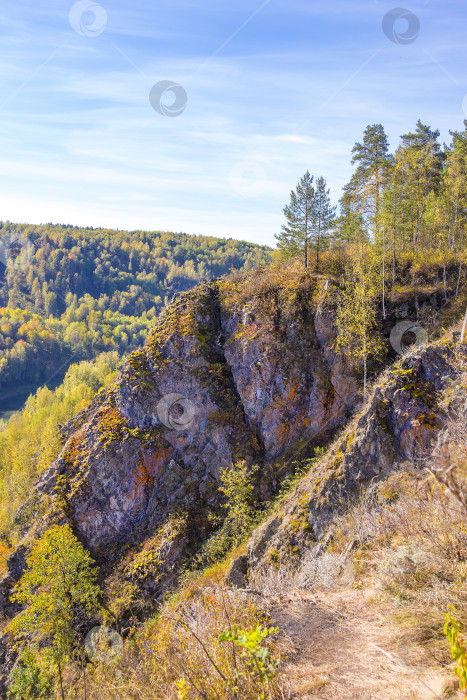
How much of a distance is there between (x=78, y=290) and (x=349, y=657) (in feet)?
629

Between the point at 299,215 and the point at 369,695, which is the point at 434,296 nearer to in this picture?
the point at 299,215

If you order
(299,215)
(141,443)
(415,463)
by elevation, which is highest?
(299,215)

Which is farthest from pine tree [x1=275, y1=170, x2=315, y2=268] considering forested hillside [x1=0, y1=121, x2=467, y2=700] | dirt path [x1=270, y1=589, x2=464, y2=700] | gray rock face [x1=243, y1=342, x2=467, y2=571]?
dirt path [x1=270, y1=589, x2=464, y2=700]

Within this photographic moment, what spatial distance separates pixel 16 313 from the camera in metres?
137

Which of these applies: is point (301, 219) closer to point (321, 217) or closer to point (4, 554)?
point (321, 217)

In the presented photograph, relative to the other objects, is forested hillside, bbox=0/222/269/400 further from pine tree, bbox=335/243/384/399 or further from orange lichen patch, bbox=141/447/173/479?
pine tree, bbox=335/243/384/399

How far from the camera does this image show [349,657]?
15.6ft

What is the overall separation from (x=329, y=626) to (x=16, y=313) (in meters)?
157

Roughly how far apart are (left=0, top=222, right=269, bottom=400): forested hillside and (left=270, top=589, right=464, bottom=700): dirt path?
12535cm

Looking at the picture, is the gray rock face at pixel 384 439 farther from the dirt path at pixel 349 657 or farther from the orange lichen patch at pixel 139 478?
the orange lichen patch at pixel 139 478

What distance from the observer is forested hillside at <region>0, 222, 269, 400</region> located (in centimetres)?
12594

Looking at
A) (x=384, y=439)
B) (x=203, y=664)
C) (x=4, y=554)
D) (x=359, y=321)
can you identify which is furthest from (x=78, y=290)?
(x=203, y=664)

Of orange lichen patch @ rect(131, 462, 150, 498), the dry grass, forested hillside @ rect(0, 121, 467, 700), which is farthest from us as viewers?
orange lichen patch @ rect(131, 462, 150, 498)

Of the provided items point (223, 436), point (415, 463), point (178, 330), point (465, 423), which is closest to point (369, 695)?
point (465, 423)
